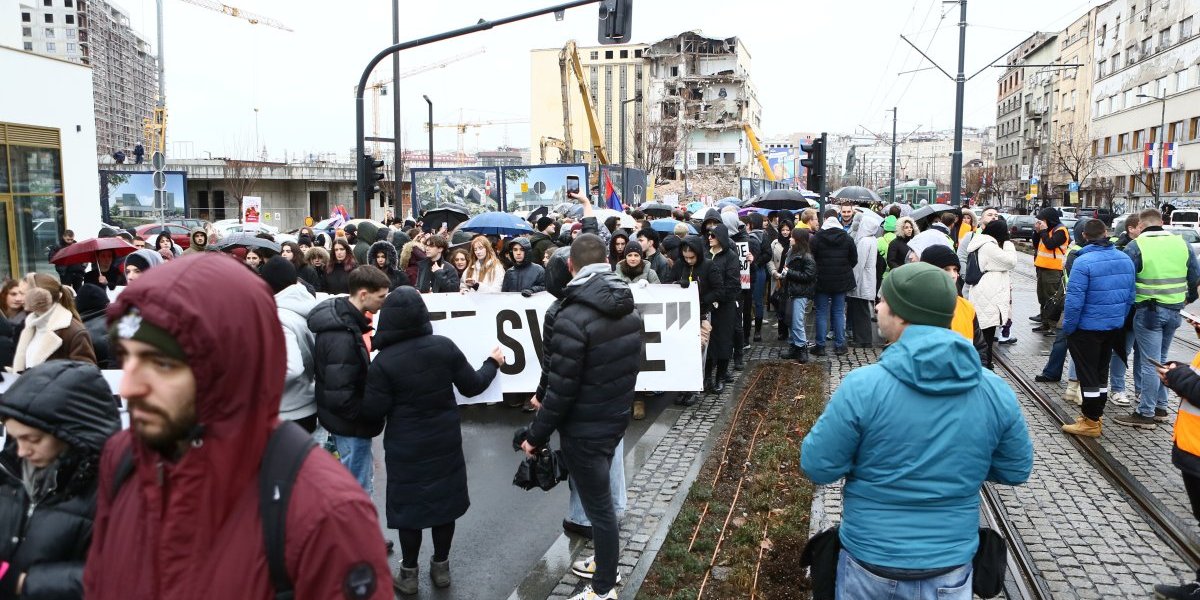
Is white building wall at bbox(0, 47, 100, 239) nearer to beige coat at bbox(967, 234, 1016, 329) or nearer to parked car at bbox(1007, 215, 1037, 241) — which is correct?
beige coat at bbox(967, 234, 1016, 329)

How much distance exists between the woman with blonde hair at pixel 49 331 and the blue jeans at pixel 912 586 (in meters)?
5.09

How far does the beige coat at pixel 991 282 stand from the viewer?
402 inches

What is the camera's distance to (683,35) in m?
113

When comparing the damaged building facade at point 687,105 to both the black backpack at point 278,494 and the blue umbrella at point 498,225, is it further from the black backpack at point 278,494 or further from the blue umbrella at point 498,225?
the black backpack at point 278,494

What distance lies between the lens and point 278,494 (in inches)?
67.0

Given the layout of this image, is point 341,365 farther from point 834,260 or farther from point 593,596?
point 834,260

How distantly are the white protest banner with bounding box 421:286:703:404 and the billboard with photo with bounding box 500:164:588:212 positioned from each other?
1995 centimetres

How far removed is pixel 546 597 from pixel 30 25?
147265mm

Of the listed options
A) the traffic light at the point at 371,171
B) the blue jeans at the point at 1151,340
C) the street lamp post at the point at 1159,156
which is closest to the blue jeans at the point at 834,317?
the blue jeans at the point at 1151,340

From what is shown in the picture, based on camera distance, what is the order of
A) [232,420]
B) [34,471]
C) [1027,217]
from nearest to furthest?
[232,420]
[34,471]
[1027,217]

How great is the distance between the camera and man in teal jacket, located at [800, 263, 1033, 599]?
120 inches

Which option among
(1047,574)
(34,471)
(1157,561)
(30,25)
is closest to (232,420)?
(34,471)

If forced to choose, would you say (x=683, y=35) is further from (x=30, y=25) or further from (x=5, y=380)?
(x=5, y=380)

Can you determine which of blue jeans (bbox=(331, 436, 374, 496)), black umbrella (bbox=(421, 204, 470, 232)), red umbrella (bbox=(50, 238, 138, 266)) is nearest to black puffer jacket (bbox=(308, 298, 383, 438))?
blue jeans (bbox=(331, 436, 374, 496))
